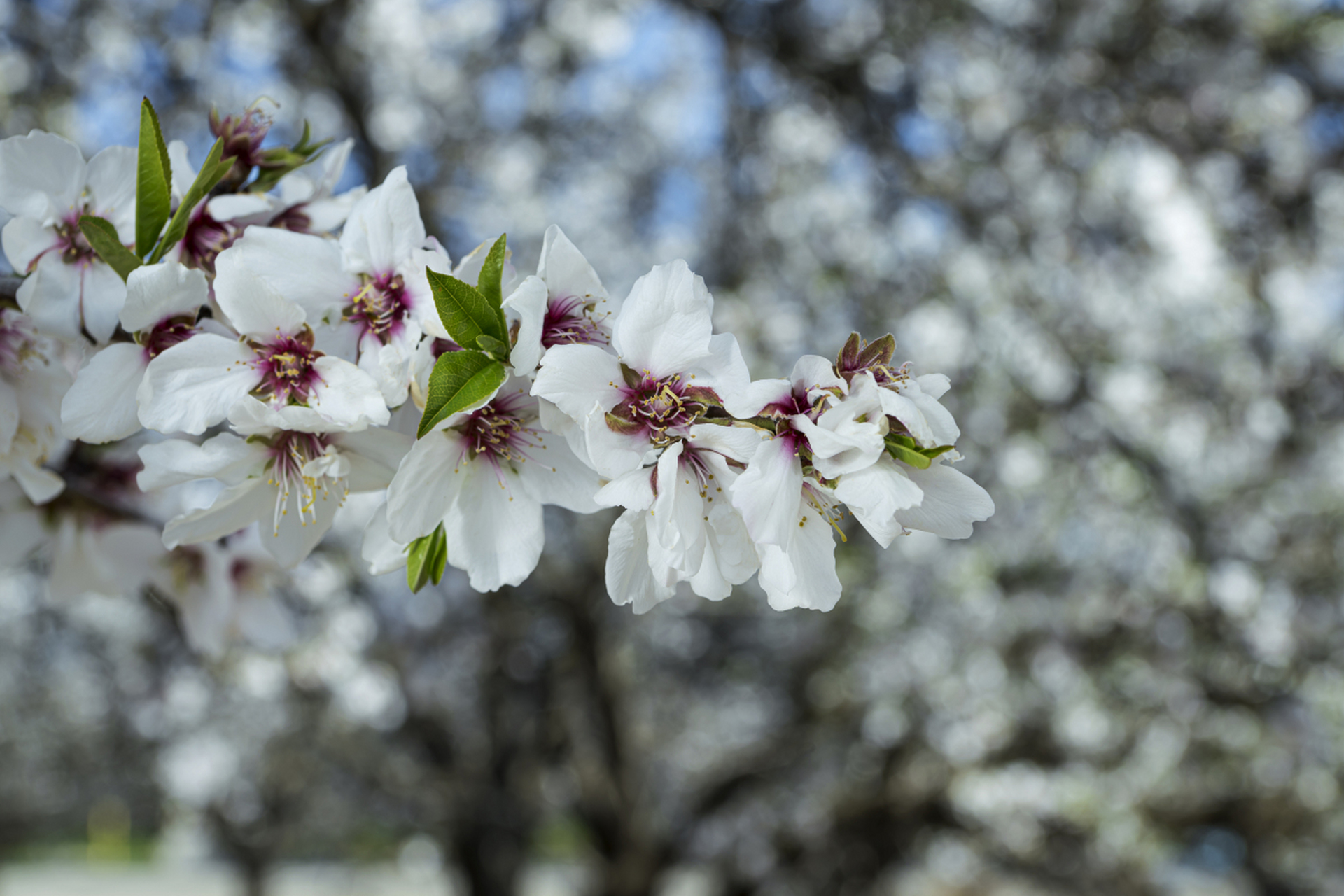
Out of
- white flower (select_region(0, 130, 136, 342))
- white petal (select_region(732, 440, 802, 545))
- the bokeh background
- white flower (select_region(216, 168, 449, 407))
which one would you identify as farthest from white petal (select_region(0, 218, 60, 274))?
the bokeh background

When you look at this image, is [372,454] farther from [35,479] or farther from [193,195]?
[35,479]

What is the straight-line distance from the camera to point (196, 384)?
2.39ft

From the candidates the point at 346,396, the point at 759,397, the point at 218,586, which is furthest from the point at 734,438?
the point at 218,586

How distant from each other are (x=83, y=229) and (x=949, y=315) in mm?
3632

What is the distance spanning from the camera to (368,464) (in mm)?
785

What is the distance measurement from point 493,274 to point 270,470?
0.91ft

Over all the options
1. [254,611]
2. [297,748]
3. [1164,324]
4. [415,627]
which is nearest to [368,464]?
[254,611]

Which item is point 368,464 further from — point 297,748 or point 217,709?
point 217,709

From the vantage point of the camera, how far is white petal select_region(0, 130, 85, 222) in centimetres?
82

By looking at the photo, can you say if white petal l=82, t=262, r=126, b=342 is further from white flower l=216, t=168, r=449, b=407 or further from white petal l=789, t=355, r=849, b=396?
white petal l=789, t=355, r=849, b=396

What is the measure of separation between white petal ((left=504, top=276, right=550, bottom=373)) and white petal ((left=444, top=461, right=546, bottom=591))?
14cm

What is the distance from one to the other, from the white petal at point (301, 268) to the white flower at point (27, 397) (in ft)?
0.82

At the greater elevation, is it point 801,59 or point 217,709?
point 801,59

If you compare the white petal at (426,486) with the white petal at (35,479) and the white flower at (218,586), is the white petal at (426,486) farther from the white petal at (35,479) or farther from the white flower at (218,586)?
the white flower at (218,586)
